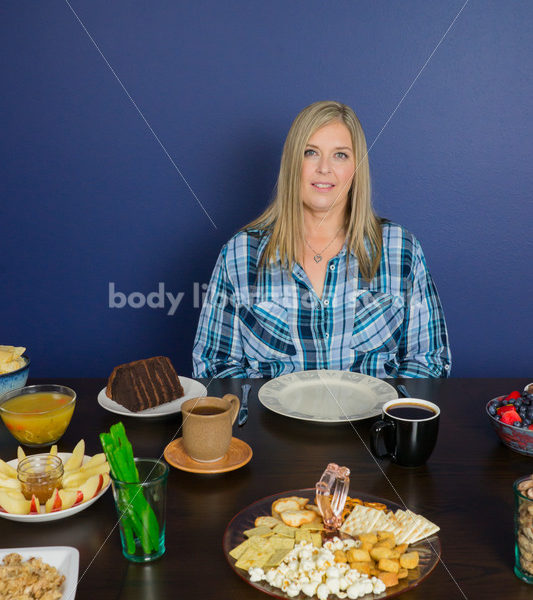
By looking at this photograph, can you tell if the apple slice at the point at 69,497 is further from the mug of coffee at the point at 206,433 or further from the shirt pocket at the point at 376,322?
the shirt pocket at the point at 376,322

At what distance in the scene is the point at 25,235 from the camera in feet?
7.64

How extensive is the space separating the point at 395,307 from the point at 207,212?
0.86 m

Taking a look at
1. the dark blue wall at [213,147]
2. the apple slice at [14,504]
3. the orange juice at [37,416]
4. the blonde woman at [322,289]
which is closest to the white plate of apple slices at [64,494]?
the apple slice at [14,504]

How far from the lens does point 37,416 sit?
3.39 ft

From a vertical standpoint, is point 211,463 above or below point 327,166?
below

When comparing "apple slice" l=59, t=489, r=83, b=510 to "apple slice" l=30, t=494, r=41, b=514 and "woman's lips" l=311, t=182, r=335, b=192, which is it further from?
"woman's lips" l=311, t=182, r=335, b=192

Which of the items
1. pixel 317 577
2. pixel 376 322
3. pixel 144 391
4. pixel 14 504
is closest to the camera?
pixel 317 577

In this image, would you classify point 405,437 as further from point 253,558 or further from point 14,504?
point 14,504

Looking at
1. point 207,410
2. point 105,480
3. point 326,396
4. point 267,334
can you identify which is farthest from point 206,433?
point 267,334

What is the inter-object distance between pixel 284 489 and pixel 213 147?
1.56m

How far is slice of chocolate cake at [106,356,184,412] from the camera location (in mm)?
1175

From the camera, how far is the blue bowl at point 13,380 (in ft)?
3.85

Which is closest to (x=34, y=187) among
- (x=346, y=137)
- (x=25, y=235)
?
(x=25, y=235)

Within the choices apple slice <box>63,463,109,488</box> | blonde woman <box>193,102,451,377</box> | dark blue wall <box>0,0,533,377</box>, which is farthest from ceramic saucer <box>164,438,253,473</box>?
dark blue wall <box>0,0,533,377</box>
